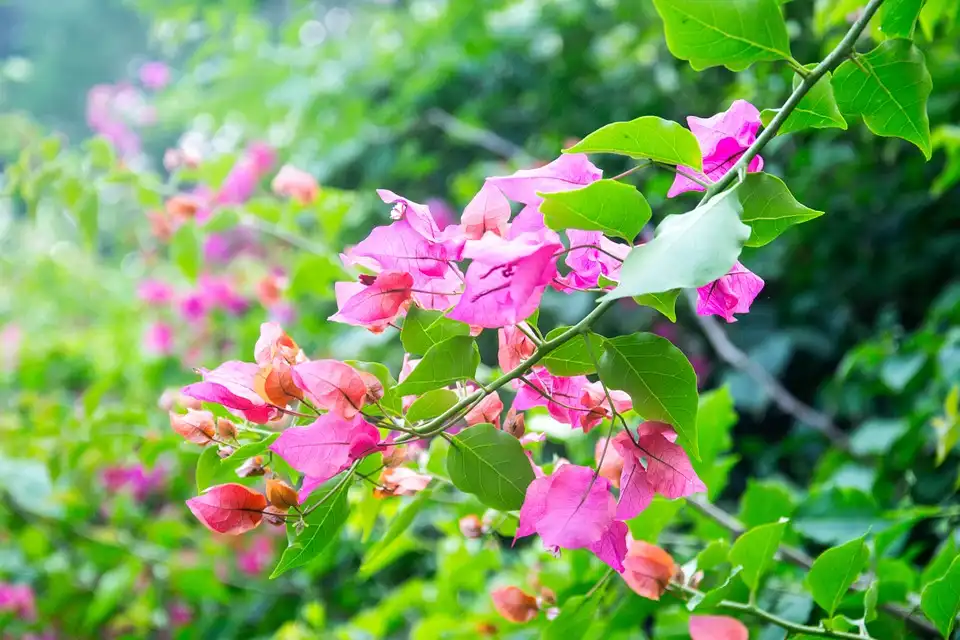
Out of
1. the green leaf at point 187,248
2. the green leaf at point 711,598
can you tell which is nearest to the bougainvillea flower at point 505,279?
the green leaf at point 711,598

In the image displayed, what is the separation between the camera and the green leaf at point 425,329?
36cm

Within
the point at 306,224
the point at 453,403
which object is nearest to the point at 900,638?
the point at 453,403

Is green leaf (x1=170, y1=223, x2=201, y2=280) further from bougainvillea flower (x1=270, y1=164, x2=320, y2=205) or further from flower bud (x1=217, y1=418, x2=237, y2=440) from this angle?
flower bud (x1=217, y1=418, x2=237, y2=440)

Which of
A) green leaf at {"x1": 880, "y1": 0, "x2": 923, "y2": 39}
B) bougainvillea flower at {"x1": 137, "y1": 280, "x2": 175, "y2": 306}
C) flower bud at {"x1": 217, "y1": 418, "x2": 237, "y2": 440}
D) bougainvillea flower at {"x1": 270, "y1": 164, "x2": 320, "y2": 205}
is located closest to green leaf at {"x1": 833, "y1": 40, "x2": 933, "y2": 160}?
green leaf at {"x1": 880, "y1": 0, "x2": 923, "y2": 39}

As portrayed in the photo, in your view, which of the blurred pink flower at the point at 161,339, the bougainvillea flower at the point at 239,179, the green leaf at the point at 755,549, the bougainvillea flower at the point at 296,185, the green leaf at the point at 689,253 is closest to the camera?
the green leaf at the point at 689,253

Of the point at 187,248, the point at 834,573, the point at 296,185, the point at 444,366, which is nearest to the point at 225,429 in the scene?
the point at 444,366

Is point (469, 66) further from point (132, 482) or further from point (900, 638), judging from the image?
point (900, 638)

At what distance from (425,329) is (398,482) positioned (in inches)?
4.0

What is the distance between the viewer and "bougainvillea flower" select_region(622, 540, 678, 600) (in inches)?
17.0

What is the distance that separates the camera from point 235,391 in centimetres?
34

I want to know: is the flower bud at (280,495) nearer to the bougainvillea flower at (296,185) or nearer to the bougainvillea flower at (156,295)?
the bougainvillea flower at (296,185)

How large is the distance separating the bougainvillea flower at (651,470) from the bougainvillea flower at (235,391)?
16cm

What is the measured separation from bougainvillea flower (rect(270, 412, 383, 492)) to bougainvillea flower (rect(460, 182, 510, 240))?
0.10 m

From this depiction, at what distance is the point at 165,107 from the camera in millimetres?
1968
